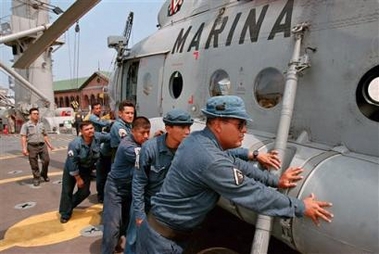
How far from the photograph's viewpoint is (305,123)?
2.92 m

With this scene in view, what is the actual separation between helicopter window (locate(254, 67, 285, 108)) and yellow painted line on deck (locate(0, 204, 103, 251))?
304 cm

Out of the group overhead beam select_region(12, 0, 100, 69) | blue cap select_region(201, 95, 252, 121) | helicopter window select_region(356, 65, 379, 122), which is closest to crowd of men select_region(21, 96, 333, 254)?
blue cap select_region(201, 95, 252, 121)

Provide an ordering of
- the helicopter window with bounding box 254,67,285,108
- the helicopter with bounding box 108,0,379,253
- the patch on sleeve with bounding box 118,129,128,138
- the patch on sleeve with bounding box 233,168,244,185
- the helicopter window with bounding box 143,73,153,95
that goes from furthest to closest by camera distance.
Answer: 1. the helicopter window with bounding box 143,73,153,95
2. the patch on sleeve with bounding box 118,129,128,138
3. the helicopter window with bounding box 254,67,285,108
4. the helicopter with bounding box 108,0,379,253
5. the patch on sleeve with bounding box 233,168,244,185

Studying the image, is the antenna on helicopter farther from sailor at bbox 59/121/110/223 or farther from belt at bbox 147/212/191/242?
belt at bbox 147/212/191/242

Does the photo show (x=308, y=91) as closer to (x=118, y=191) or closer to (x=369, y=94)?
(x=369, y=94)

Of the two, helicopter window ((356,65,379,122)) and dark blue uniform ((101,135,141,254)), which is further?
dark blue uniform ((101,135,141,254))

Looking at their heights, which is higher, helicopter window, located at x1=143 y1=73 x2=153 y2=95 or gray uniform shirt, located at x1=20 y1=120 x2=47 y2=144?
helicopter window, located at x1=143 y1=73 x2=153 y2=95

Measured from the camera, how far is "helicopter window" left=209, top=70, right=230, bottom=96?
3.77 metres

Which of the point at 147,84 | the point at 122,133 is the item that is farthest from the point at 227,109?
the point at 147,84

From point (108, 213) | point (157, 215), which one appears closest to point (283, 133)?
point (157, 215)

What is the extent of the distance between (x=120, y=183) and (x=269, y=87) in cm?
194

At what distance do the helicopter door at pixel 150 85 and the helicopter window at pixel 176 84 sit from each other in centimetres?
31

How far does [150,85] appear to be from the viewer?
5621mm

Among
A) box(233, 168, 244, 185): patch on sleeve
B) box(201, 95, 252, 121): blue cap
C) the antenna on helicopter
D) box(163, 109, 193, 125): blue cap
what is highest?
the antenna on helicopter
